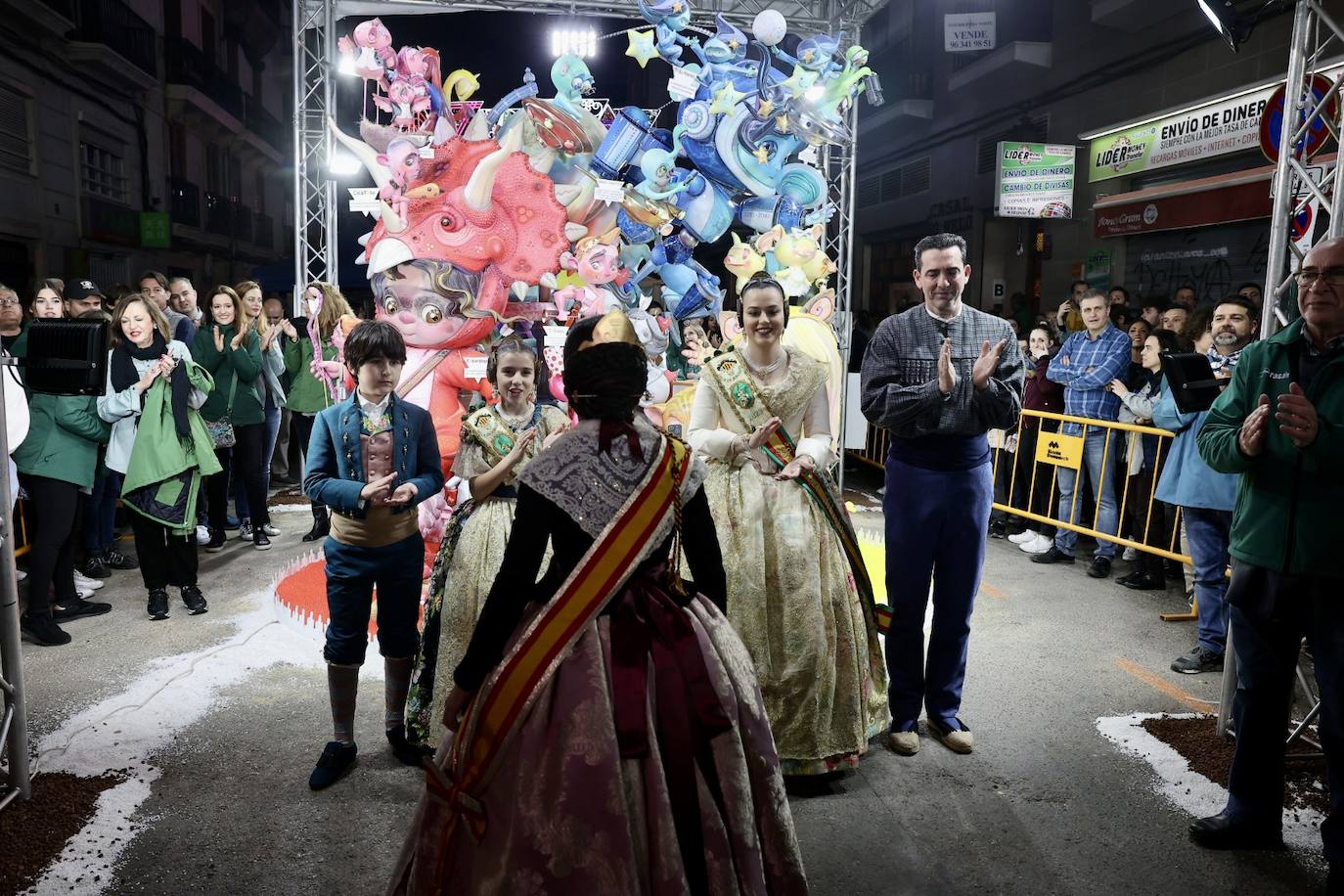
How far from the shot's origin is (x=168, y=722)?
3.97 meters

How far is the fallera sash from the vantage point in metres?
3.56

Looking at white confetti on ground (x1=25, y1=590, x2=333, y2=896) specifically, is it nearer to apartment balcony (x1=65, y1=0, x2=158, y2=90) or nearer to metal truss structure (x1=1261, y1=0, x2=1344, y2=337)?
metal truss structure (x1=1261, y1=0, x2=1344, y2=337)

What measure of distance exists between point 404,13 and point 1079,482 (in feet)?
23.1

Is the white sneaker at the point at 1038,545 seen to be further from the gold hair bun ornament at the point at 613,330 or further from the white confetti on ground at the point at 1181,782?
the gold hair bun ornament at the point at 613,330

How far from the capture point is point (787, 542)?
3.46m

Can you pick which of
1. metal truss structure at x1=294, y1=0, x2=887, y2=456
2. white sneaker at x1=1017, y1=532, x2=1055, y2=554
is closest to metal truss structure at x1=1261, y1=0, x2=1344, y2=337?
white sneaker at x1=1017, y1=532, x2=1055, y2=554

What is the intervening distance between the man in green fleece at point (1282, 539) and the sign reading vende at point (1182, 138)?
7610mm

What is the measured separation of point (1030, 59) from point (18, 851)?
1417 centimetres

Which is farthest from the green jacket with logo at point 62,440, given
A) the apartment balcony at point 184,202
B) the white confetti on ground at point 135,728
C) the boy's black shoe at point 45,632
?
the apartment balcony at point 184,202

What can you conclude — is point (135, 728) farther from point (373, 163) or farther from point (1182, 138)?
point (1182, 138)

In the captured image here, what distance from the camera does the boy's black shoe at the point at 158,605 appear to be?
17.3ft

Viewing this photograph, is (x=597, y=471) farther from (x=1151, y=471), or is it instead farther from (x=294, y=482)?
(x=294, y=482)

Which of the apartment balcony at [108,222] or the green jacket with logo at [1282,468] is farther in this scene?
the apartment balcony at [108,222]

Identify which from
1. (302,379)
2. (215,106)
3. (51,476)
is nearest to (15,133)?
(215,106)
